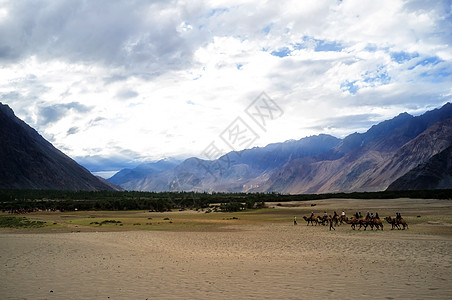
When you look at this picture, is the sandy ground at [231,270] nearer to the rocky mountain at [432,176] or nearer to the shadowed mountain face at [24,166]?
the rocky mountain at [432,176]

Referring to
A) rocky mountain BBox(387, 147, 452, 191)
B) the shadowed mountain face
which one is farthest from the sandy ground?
the shadowed mountain face

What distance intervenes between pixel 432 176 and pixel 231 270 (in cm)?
11916

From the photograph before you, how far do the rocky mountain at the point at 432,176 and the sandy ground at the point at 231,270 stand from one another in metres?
104

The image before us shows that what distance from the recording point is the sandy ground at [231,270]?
31.1 ft

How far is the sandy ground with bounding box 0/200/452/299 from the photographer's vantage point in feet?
31.1

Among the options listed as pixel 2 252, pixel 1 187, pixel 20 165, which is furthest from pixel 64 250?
pixel 20 165

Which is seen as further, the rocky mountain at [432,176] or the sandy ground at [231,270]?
the rocky mountain at [432,176]

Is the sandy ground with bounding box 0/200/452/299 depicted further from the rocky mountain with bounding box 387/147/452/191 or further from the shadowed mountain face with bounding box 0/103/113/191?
the shadowed mountain face with bounding box 0/103/113/191

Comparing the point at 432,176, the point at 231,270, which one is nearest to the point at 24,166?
the point at 432,176

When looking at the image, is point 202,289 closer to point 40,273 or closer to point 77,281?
point 77,281

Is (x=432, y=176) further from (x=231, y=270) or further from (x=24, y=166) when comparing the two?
(x=24, y=166)

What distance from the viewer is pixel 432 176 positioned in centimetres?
11362

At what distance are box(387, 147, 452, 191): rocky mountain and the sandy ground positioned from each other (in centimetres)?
10379

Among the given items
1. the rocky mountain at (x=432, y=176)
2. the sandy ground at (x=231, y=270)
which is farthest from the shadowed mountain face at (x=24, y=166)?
the rocky mountain at (x=432, y=176)
